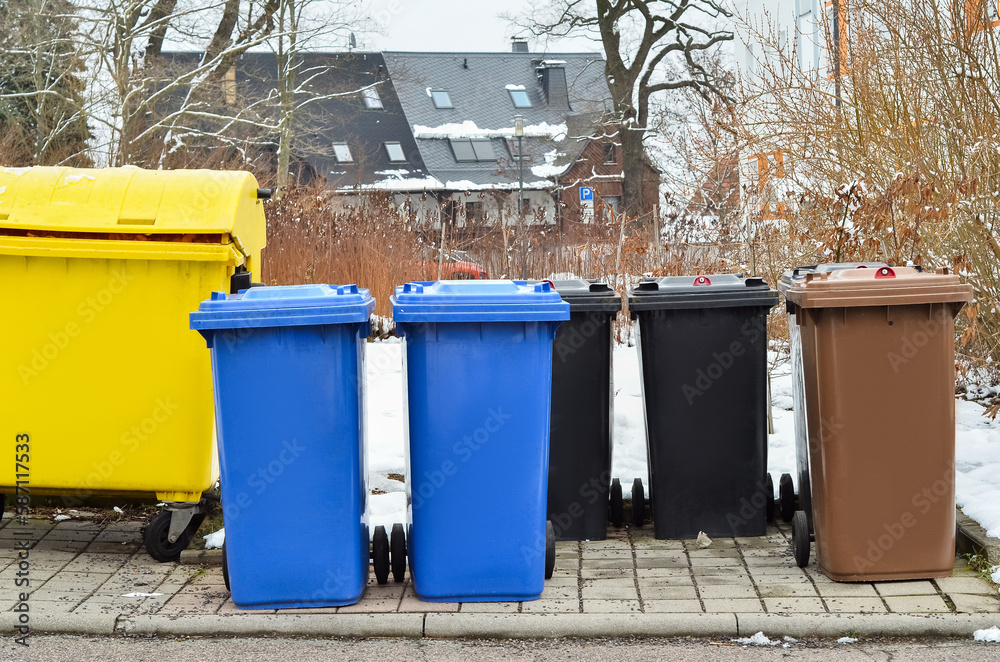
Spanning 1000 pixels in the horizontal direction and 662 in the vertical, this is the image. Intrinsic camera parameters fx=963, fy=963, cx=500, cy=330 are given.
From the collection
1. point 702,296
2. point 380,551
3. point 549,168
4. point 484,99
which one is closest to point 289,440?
point 380,551

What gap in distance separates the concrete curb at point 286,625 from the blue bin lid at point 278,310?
1.05m

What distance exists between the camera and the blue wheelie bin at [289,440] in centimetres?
343

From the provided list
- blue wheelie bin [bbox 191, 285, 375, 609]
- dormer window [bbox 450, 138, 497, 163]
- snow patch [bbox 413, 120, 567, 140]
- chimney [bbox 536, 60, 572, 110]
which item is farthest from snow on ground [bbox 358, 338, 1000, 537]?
chimney [bbox 536, 60, 572, 110]

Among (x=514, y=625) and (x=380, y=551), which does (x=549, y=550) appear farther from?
(x=380, y=551)

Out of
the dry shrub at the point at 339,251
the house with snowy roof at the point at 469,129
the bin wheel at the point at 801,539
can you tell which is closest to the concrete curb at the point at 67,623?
the bin wheel at the point at 801,539

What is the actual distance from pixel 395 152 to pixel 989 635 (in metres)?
A: 37.9

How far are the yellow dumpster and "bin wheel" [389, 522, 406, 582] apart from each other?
90 cm

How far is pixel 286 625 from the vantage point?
3406 mm

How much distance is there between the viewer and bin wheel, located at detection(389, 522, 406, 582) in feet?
12.2

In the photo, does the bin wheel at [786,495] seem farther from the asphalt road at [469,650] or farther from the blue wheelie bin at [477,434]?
the blue wheelie bin at [477,434]

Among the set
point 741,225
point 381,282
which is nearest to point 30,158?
point 381,282

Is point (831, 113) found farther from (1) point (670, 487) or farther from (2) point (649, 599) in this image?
(2) point (649, 599)

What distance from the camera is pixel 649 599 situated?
142 inches

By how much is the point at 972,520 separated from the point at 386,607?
2488mm
